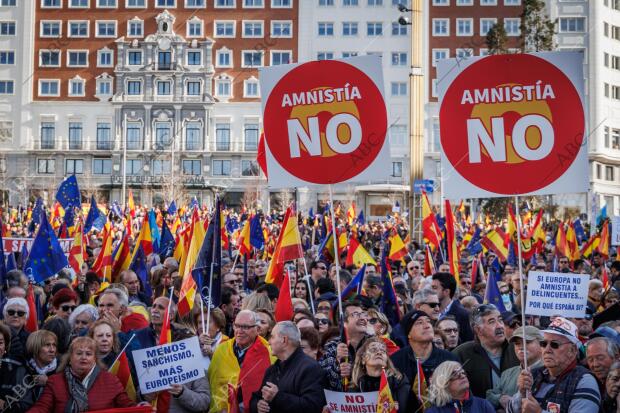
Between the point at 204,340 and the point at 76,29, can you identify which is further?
the point at 76,29

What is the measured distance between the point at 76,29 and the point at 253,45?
1455cm

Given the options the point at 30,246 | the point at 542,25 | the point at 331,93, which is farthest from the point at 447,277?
the point at 542,25

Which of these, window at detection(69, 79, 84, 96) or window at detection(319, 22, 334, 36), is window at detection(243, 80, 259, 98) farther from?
window at detection(69, 79, 84, 96)

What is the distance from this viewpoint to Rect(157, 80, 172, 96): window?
72188 millimetres

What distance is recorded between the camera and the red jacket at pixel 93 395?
582cm

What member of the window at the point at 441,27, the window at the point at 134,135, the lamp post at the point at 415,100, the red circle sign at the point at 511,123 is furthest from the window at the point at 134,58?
the red circle sign at the point at 511,123

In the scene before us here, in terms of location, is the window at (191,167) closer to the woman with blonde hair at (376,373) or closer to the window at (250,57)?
the window at (250,57)

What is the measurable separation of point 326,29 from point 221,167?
46.2ft

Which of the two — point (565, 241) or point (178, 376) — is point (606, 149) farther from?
point (178, 376)

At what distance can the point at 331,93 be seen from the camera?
27.0 feet

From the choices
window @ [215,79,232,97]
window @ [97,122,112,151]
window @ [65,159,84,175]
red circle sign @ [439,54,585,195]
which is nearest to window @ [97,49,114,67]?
window @ [97,122,112,151]

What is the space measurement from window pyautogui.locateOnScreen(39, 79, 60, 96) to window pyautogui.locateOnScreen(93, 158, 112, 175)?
6.44 m

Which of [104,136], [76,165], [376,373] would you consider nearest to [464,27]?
[104,136]

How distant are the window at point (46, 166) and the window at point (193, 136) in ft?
35.7
